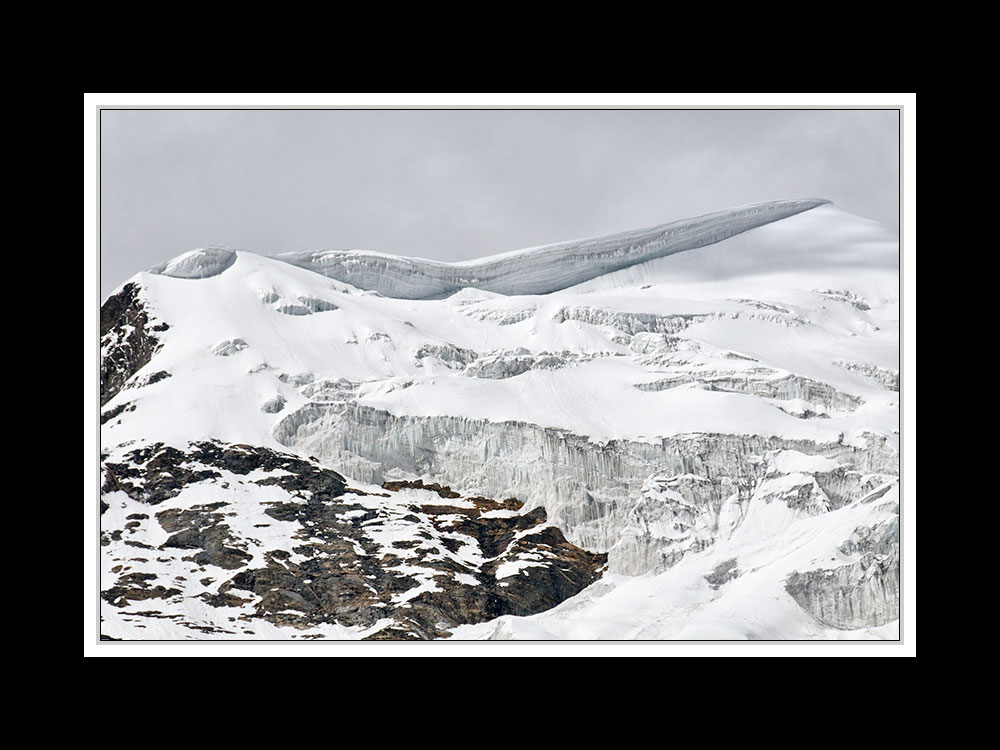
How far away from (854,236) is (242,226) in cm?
547

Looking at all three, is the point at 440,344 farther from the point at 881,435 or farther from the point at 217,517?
the point at 881,435

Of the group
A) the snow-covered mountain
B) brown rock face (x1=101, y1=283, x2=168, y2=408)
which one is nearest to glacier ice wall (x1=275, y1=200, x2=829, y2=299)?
the snow-covered mountain

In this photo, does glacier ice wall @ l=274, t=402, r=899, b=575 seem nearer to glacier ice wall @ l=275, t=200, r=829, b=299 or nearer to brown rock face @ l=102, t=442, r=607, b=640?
brown rock face @ l=102, t=442, r=607, b=640

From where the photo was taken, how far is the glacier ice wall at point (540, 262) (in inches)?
428

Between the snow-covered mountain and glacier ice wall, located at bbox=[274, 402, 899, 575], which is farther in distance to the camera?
glacier ice wall, located at bbox=[274, 402, 899, 575]

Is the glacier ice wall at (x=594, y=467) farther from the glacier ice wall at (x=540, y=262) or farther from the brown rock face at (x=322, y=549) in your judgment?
the glacier ice wall at (x=540, y=262)

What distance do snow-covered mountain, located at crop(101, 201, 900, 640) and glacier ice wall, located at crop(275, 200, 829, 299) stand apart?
1.1 inches

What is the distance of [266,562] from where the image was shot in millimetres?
10188

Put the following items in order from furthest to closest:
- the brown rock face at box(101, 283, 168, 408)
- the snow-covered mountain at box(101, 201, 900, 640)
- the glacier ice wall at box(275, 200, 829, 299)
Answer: the glacier ice wall at box(275, 200, 829, 299), the brown rock face at box(101, 283, 168, 408), the snow-covered mountain at box(101, 201, 900, 640)

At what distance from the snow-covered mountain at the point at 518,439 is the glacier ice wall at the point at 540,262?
0.09 feet

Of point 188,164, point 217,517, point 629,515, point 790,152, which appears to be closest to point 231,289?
point 188,164

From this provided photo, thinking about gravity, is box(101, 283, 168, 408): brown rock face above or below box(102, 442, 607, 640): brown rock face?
above

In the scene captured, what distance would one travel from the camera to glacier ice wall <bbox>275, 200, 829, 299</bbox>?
10875mm

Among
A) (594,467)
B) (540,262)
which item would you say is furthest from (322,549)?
(540,262)
